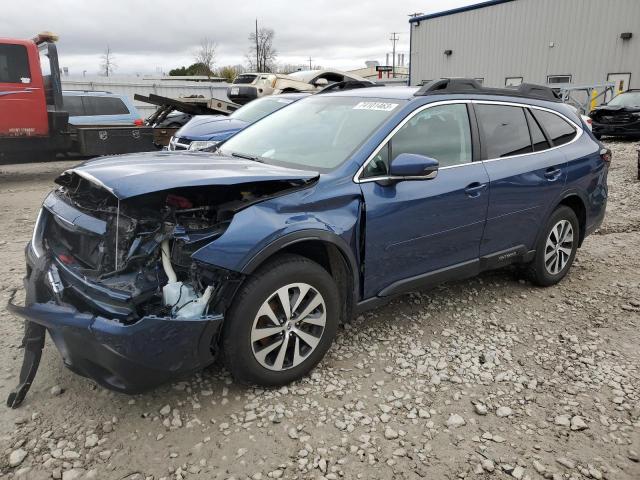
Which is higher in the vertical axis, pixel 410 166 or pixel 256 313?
pixel 410 166

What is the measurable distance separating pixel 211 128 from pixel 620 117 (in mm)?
11933

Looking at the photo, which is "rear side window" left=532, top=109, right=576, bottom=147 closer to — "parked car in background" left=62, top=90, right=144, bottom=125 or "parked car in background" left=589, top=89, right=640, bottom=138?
"parked car in background" left=62, top=90, right=144, bottom=125

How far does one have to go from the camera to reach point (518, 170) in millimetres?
4004

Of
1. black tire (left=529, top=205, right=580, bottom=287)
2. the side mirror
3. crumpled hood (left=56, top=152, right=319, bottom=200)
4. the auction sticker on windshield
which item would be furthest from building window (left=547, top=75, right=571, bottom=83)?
crumpled hood (left=56, top=152, right=319, bottom=200)

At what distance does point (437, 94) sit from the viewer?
371 centimetres

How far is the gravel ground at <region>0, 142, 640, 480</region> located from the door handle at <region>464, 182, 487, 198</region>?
999 millimetres

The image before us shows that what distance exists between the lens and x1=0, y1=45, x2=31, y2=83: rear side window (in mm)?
8602

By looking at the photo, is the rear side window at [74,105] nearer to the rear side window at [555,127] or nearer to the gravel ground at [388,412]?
the gravel ground at [388,412]

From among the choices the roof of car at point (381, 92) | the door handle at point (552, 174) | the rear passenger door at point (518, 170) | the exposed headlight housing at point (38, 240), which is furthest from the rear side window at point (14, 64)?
the door handle at point (552, 174)

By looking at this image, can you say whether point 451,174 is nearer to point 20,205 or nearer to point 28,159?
point 20,205

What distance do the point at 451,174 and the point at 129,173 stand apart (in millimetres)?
2092

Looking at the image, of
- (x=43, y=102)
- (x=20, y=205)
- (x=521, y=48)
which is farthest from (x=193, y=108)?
(x=521, y=48)

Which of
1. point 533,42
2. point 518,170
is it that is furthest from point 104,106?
point 533,42

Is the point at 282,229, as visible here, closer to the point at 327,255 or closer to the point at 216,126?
the point at 327,255
